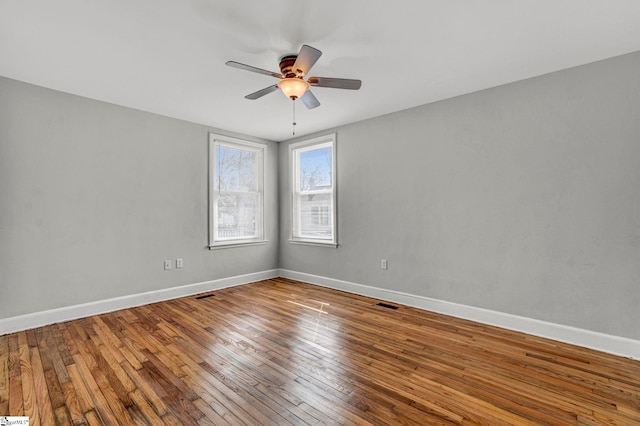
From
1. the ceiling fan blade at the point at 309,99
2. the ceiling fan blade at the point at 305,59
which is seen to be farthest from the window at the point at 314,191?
the ceiling fan blade at the point at 305,59

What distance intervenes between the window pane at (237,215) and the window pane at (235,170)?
0.45 ft

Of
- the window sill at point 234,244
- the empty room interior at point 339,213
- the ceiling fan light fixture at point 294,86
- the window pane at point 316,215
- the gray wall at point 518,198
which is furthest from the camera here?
the window pane at point 316,215

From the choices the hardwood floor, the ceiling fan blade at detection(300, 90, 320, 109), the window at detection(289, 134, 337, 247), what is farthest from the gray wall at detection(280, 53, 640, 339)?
the ceiling fan blade at detection(300, 90, 320, 109)

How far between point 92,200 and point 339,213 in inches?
123

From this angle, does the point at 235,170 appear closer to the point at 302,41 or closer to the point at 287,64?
the point at 287,64

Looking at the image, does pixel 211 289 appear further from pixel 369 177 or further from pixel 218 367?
pixel 369 177

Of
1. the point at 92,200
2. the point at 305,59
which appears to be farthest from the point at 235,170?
the point at 305,59

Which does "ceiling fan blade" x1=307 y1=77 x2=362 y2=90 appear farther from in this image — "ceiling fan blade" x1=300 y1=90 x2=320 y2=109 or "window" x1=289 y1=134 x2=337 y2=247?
"window" x1=289 y1=134 x2=337 y2=247

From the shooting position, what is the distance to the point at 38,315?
309 cm

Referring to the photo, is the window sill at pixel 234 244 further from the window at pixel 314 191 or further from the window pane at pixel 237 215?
the window at pixel 314 191

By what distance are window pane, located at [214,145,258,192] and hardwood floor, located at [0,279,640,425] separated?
7.29ft

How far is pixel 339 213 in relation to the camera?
4.58 metres

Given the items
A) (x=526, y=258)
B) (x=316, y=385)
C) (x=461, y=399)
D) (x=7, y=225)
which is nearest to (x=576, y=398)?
(x=461, y=399)

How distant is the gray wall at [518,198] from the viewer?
2.54 metres
